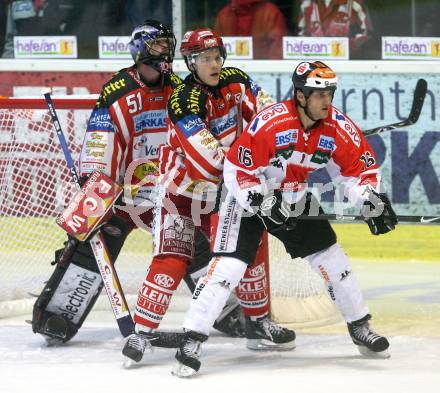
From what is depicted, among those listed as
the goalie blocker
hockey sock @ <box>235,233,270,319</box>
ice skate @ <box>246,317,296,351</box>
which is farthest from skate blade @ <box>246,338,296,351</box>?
the goalie blocker

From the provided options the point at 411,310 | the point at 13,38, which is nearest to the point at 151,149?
the point at 411,310

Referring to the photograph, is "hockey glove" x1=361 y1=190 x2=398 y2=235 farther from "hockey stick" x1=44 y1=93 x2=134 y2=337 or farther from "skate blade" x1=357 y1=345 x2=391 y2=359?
"hockey stick" x1=44 y1=93 x2=134 y2=337

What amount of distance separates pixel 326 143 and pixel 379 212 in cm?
31

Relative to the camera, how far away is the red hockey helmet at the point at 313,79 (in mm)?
4715

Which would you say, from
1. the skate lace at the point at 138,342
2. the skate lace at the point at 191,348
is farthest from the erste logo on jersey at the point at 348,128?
the skate lace at the point at 138,342

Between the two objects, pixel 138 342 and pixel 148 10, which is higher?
pixel 148 10

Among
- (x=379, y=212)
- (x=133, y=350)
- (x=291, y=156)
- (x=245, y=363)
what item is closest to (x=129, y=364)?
(x=133, y=350)

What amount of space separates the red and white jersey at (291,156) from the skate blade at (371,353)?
556 millimetres

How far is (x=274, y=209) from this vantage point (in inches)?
187

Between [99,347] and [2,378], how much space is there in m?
0.73

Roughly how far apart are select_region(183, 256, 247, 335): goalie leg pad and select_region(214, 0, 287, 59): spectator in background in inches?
135

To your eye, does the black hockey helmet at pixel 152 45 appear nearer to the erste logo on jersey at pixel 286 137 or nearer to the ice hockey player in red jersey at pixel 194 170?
the ice hockey player in red jersey at pixel 194 170

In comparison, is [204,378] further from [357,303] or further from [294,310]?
[294,310]

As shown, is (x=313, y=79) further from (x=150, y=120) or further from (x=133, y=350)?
(x=133, y=350)
